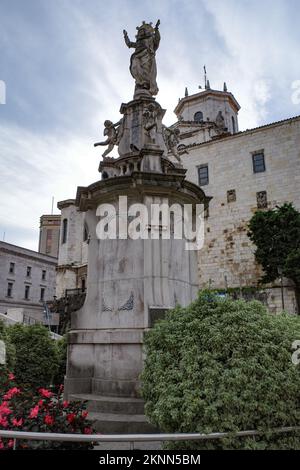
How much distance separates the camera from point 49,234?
205 ft

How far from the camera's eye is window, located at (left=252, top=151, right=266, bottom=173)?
30109mm

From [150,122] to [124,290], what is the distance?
3.90 metres

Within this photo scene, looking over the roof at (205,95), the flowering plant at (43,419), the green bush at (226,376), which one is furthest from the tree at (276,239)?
the roof at (205,95)

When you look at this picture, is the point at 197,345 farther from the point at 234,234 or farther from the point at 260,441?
the point at 234,234

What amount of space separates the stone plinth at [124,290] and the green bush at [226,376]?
6.41ft

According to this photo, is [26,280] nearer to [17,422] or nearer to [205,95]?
[205,95]

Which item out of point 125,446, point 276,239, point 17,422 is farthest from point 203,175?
point 17,422

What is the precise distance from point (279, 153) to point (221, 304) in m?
28.2

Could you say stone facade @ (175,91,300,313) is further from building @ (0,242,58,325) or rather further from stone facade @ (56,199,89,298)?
building @ (0,242,58,325)

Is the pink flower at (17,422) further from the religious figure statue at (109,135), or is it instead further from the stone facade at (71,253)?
the stone facade at (71,253)

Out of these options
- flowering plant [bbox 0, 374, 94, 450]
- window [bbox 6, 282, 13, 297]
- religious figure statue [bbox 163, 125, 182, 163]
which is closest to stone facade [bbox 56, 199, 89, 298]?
window [bbox 6, 282, 13, 297]

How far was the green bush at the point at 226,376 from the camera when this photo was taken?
336 centimetres

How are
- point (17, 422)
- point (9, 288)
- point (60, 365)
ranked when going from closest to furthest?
point (17, 422) → point (60, 365) → point (9, 288)

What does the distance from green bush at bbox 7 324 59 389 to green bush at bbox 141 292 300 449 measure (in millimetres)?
5701
